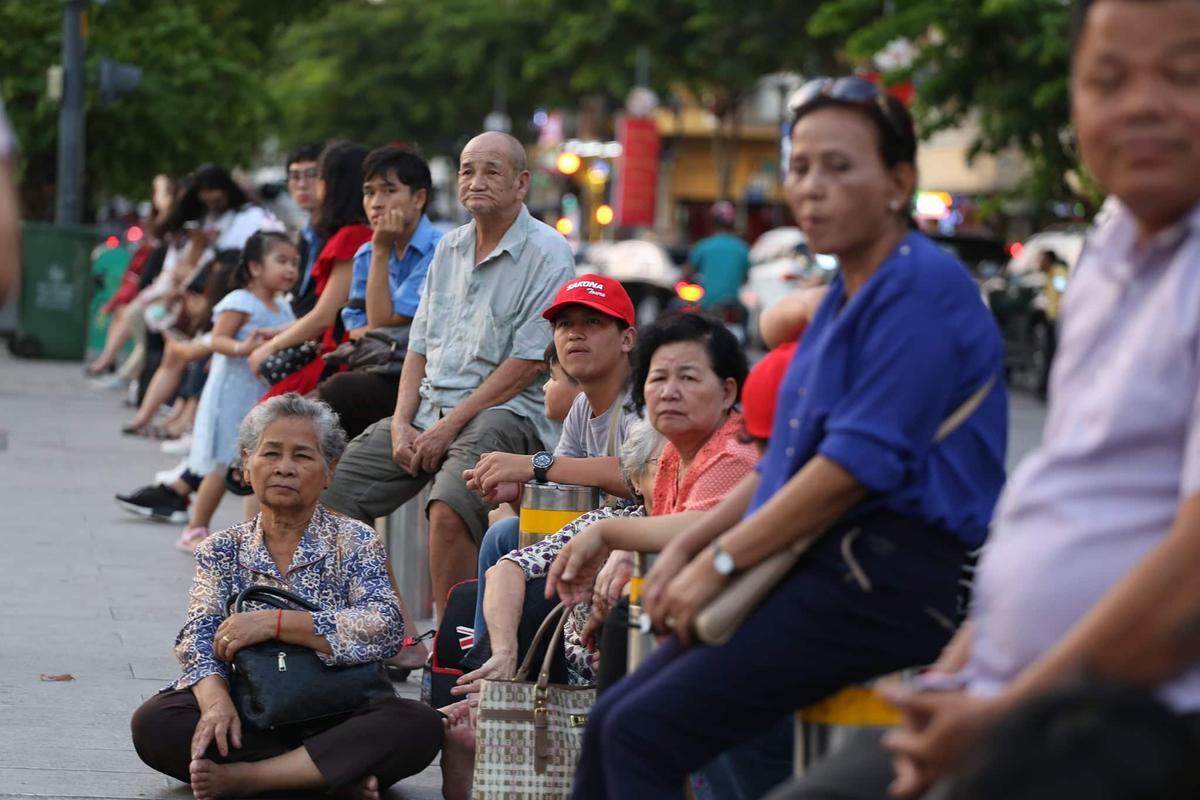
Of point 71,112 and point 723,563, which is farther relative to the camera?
point 71,112

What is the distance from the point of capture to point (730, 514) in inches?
157

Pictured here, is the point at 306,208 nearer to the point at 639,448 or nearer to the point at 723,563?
the point at 639,448

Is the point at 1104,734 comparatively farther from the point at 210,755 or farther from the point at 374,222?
the point at 374,222

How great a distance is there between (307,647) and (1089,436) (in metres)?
3.27

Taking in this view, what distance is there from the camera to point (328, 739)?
18.8ft

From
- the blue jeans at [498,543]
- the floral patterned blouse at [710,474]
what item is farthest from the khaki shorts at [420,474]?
the floral patterned blouse at [710,474]

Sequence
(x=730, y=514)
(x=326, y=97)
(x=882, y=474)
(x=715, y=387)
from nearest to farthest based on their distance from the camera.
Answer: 1. (x=882, y=474)
2. (x=730, y=514)
3. (x=715, y=387)
4. (x=326, y=97)

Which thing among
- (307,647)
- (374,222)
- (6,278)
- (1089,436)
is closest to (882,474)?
(1089,436)

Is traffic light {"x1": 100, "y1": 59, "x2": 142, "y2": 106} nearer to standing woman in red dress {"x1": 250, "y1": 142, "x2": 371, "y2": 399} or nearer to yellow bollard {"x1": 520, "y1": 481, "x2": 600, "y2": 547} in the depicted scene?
standing woman in red dress {"x1": 250, "y1": 142, "x2": 371, "y2": 399}

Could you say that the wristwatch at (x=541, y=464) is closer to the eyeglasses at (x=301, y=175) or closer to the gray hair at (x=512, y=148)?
the gray hair at (x=512, y=148)

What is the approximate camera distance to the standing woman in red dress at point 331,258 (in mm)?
8914

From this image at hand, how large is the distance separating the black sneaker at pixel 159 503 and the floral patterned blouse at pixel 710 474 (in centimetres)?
676

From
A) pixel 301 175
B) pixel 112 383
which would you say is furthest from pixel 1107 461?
pixel 112 383

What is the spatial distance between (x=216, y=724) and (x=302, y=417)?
1.00m
